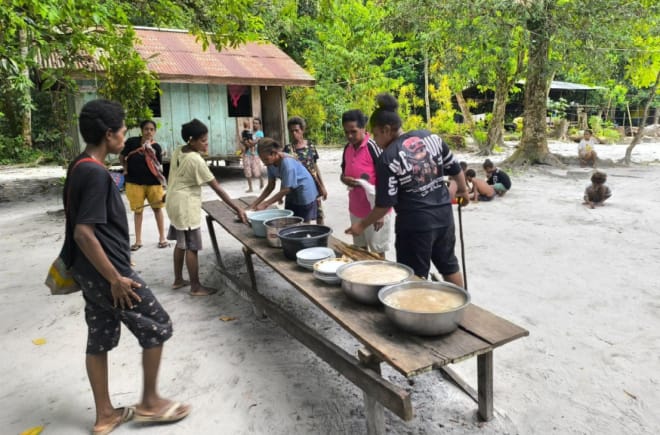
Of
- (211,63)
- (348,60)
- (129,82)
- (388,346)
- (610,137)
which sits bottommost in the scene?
(388,346)

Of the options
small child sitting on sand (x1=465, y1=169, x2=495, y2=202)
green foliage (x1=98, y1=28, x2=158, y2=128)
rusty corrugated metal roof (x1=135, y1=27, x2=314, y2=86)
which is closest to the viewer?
green foliage (x1=98, y1=28, x2=158, y2=128)

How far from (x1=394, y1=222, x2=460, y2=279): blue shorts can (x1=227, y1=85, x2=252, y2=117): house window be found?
1032 cm

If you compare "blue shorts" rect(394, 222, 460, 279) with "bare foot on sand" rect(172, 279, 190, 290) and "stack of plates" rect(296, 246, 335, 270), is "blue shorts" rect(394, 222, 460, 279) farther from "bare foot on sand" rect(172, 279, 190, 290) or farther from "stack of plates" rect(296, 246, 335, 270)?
"bare foot on sand" rect(172, 279, 190, 290)

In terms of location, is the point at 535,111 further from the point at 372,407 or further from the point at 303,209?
the point at 372,407

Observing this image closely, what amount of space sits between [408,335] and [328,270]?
28.8 inches

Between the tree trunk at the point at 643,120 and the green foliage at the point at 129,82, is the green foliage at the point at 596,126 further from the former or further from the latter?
the green foliage at the point at 129,82

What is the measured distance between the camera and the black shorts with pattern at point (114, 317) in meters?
2.40

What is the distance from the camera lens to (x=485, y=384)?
2547 millimetres

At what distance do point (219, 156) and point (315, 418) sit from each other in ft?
33.5

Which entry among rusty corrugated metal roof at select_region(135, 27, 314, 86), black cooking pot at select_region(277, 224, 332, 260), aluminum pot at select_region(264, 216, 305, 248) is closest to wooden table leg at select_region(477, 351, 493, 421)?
black cooking pot at select_region(277, 224, 332, 260)

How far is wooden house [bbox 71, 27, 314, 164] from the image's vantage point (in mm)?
10961

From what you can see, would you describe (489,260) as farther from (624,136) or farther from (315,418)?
(624,136)

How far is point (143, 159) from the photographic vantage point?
561 cm

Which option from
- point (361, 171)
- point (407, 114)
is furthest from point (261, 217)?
point (407, 114)
